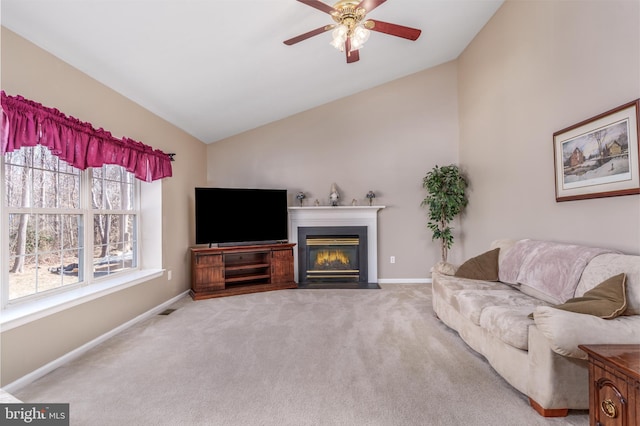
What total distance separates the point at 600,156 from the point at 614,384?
1.82m

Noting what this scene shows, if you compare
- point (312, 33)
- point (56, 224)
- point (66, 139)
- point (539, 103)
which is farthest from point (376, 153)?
point (56, 224)

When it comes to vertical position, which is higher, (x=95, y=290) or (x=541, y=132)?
(x=541, y=132)

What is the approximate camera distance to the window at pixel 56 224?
2057 mm

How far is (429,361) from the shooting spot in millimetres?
2189

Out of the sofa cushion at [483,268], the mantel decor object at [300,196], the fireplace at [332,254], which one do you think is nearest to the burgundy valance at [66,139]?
the mantel decor object at [300,196]

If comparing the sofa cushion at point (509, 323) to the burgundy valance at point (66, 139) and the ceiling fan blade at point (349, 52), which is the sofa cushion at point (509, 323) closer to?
the ceiling fan blade at point (349, 52)

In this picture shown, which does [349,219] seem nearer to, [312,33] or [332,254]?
[332,254]

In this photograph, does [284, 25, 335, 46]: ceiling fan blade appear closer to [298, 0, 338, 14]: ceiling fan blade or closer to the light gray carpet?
[298, 0, 338, 14]: ceiling fan blade

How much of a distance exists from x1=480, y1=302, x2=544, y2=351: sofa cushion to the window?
3.41 m

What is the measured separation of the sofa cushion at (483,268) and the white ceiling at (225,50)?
2.85 m

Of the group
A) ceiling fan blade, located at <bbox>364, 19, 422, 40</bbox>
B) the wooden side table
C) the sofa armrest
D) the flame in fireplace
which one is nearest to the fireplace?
the flame in fireplace

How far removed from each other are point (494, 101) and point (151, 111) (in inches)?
171

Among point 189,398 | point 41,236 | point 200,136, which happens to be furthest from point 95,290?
point 200,136

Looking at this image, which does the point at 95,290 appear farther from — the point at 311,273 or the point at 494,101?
the point at 494,101
